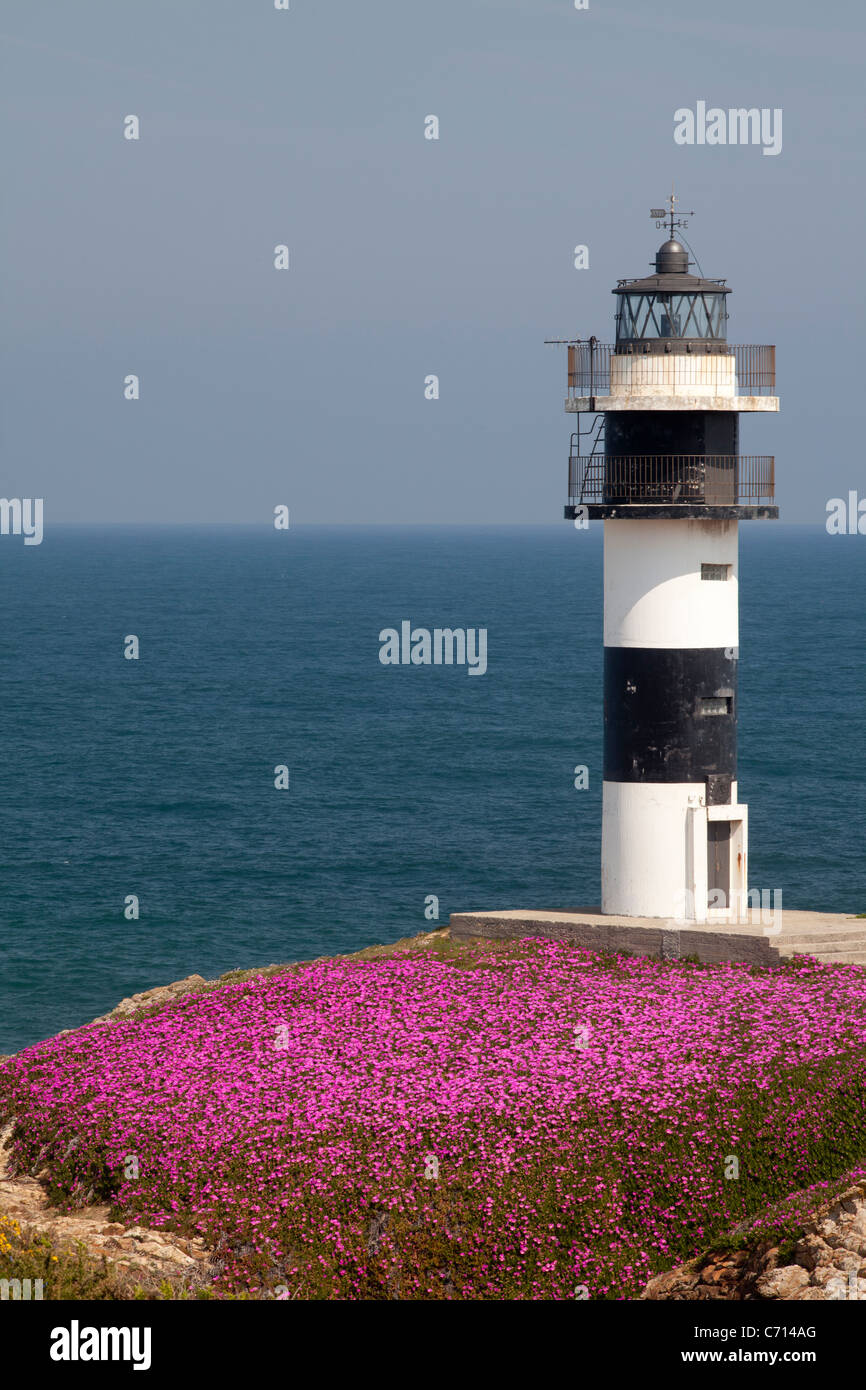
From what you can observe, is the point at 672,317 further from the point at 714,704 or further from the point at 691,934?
Result: the point at 691,934

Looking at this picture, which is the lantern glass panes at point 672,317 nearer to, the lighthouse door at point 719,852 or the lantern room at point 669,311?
the lantern room at point 669,311

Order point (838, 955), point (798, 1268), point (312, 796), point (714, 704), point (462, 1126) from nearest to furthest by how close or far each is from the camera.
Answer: point (798, 1268), point (462, 1126), point (838, 955), point (714, 704), point (312, 796)

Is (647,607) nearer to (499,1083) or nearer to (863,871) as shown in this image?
(499,1083)

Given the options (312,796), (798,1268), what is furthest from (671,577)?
(312,796)

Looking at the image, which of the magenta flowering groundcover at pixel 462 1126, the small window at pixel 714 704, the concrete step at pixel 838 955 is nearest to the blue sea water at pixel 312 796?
the magenta flowering groundcover at pixel 462 1126

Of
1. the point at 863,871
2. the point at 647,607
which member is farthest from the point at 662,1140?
the point at 863,871
